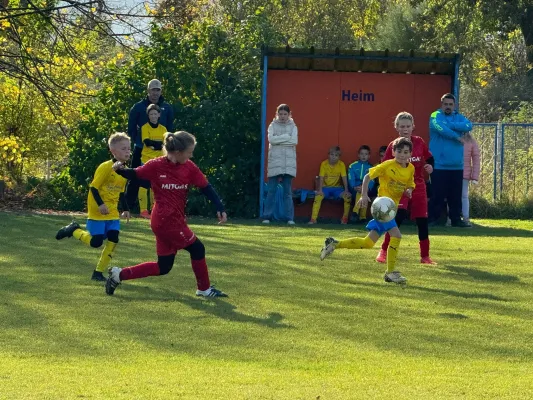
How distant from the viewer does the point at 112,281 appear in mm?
11133

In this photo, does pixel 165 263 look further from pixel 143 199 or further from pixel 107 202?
pixel 143 199

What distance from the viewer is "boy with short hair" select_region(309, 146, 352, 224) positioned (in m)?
20.6

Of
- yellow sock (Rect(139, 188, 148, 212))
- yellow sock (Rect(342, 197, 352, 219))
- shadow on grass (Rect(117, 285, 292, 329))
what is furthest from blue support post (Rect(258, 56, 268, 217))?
shadow on grass (Rect(117, 285, 292, 329))

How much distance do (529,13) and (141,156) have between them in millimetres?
21119

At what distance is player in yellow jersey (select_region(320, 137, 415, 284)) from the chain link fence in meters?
11.5

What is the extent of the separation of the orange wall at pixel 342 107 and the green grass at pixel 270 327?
6.39 meters

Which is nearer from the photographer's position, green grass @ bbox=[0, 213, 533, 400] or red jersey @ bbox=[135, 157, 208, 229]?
green grass @ bbox=[0, 213, 533, 400]

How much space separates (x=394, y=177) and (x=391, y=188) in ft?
0.41

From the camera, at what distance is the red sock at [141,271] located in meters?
11.0

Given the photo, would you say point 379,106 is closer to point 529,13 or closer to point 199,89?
point 199,89

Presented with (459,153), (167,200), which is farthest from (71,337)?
(459,153)

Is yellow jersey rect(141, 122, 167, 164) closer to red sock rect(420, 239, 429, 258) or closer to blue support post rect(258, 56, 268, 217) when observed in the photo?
blue support post rect(258, 56, 268, 217)

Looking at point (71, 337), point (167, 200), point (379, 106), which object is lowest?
point (71, 337)

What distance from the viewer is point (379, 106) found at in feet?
71.6
